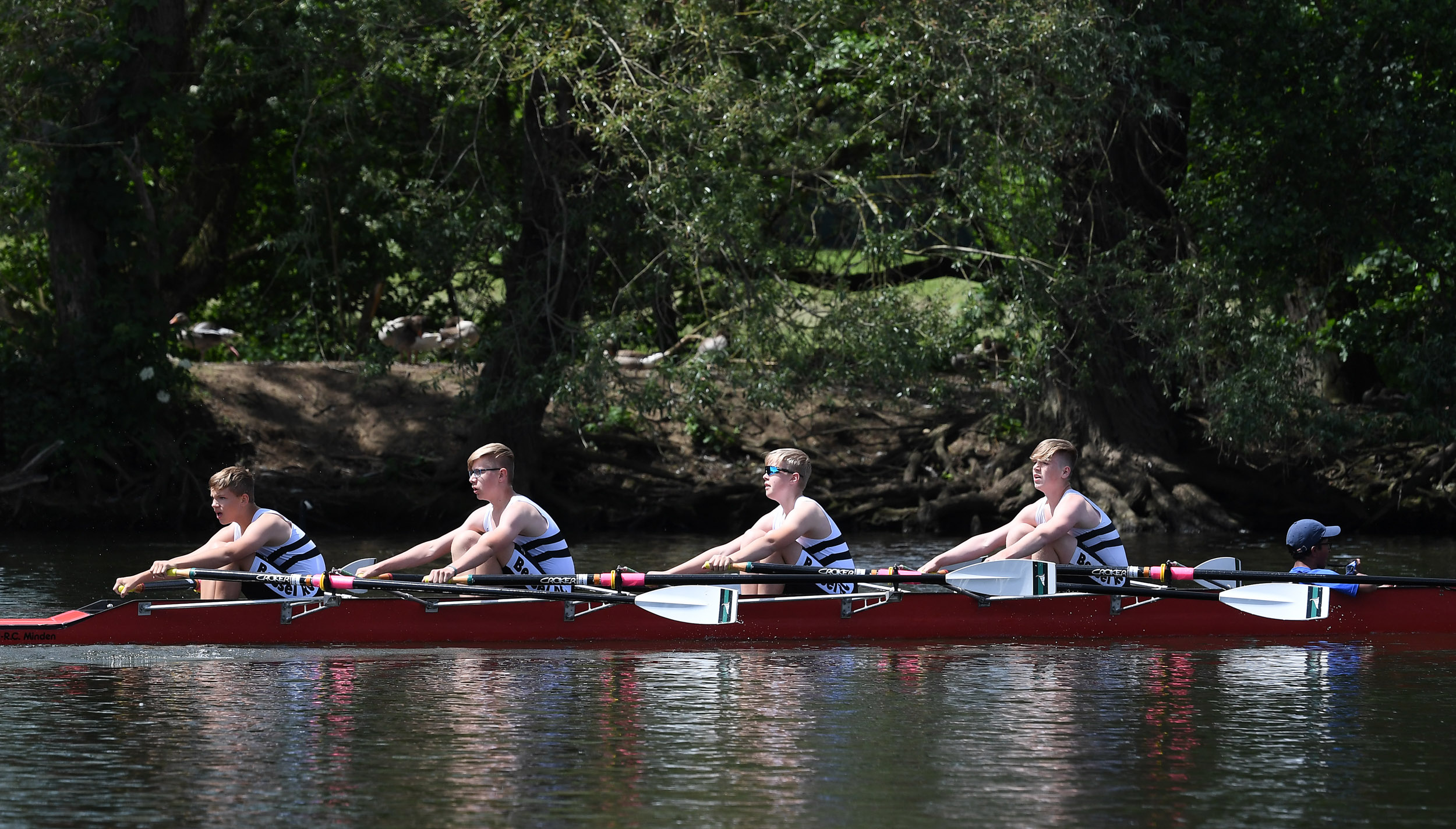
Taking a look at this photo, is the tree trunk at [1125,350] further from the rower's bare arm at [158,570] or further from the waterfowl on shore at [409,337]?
the rower's bare arm at [158,570]

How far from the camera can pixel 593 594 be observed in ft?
34.7

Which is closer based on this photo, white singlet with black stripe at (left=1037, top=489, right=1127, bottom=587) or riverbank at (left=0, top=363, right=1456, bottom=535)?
white singlet with black stripe at (left=1037, top=489, right=1127, bottom=587)

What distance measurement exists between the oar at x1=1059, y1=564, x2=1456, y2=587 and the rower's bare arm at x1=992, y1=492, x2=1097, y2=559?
21 cm

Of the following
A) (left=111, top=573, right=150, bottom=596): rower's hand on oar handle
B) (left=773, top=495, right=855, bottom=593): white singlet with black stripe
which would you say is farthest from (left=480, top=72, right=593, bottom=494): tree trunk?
(left=111, top=573, right=150, bottom=596): rower's hand on oar handle

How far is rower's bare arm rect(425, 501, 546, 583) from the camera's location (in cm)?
1051

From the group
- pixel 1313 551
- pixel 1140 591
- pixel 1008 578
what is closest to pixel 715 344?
pixel 1008 578

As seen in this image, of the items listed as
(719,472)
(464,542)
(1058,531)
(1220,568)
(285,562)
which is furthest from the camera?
(719,472)

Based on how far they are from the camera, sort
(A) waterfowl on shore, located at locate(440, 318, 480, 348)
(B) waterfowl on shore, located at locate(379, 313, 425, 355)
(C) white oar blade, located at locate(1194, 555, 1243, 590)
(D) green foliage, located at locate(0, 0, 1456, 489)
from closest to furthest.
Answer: (C) white oar blade, located at locate(1194, 555, 1243, 590), (D) green foliage, located at locate(0, 0, 1456, 489), (A) waterfowl on shore, located at locate(440, 318, 480, 348), (B) waterfowl on shore, located at locate(379, 313, 425, 355)

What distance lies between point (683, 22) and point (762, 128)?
1357 millimetres

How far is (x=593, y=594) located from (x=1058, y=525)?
3.02 metres

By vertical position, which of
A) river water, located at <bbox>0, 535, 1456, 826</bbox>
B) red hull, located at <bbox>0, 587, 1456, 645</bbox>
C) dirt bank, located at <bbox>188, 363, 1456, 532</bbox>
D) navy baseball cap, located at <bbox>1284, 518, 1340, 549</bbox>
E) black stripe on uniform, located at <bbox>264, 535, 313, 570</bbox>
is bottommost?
river water, located at <bbox>0, 535, 1456, 826</bbox>

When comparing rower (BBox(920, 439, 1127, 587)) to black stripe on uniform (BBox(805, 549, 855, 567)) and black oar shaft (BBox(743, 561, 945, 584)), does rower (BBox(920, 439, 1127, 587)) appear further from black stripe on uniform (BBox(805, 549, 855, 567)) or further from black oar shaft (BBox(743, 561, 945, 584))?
black stripe on uniform (BBox(805, 549, 855, 567))

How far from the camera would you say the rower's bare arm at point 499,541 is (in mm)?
10508

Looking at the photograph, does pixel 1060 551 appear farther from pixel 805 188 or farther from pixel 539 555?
pixel 805 188
